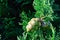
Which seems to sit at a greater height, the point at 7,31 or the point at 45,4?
the point at 45,4

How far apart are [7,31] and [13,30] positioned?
3.4 inches

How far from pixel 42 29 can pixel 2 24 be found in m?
1.47

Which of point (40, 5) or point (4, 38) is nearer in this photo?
point (40, 5)

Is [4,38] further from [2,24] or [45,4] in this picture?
[45,4]

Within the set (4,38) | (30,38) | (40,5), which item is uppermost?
(40,5)

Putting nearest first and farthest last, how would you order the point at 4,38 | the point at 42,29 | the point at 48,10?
the point at 42,29 → the point at 48,10 → the point at 4,38

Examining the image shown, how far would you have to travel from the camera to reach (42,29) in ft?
5.98

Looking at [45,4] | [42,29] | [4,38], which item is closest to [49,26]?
[42,29]

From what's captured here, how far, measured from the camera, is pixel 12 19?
321 cm

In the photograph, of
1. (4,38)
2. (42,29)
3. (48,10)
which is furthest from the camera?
(4,38)

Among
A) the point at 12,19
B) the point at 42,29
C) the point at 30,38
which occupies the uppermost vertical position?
the point at 42,29

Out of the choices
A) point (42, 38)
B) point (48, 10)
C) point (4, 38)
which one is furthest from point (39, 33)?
point (4, 38)

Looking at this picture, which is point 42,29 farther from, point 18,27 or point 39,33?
point 18,27

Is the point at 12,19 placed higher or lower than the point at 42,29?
lower
